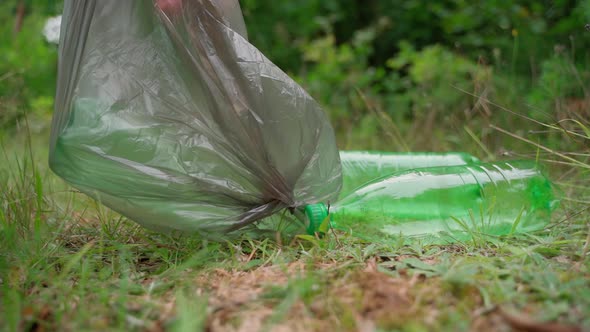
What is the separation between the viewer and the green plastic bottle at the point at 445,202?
1.64 meters

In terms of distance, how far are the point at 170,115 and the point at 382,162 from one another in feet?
3.59

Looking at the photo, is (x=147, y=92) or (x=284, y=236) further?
(x=284, y=236)

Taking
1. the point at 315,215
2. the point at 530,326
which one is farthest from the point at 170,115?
the point at 530,326

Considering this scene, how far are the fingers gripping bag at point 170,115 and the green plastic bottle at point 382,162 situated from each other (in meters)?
0.70

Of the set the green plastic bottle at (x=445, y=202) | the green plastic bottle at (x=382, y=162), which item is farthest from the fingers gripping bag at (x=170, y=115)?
the green plastic bottle at (x=382, y=162)

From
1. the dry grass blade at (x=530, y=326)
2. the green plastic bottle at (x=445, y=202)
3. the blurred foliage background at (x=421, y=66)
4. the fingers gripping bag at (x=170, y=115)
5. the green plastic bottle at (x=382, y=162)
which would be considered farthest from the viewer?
the blurred foliage background at (x=421, y=66)

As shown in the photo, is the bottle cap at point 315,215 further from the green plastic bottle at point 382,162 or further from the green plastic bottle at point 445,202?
the green plastic bottle at point 382,162

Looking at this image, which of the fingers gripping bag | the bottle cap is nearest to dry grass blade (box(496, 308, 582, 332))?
the bottle cap

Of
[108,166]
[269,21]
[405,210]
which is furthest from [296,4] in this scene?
[108,166]

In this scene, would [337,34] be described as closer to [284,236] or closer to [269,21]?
[269,21]

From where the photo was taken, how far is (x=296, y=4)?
214 inches

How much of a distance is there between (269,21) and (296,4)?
1.20ft

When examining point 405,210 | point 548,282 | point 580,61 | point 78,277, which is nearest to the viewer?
point 548,282

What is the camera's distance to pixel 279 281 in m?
1.15
